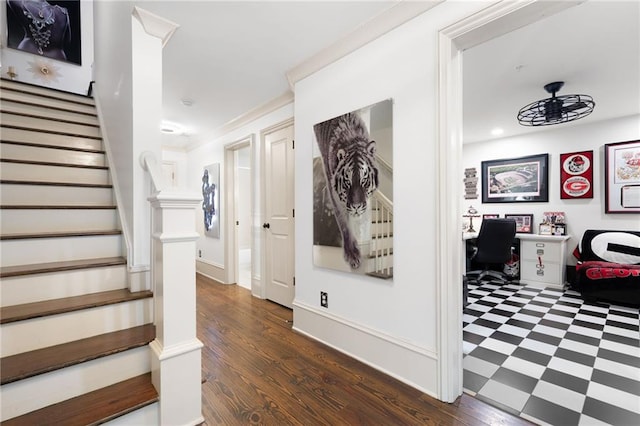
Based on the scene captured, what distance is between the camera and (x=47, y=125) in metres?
2.56

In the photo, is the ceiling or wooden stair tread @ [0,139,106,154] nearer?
the ceiling

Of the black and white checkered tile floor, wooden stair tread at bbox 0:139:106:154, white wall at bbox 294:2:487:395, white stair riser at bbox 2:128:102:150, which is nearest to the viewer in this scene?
the black and white checkered tile floor

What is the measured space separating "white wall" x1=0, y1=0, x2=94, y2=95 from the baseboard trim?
466 cm

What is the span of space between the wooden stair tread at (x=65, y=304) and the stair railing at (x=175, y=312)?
0.36m

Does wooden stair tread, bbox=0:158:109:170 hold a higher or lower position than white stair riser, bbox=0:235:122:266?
higher

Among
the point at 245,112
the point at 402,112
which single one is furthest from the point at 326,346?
the point at 245,112

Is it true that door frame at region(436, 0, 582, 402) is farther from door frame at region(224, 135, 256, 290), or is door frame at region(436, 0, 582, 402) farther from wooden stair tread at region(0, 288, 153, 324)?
door frame at region(224, 135, 256, 290)

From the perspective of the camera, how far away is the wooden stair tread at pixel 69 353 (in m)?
1.12

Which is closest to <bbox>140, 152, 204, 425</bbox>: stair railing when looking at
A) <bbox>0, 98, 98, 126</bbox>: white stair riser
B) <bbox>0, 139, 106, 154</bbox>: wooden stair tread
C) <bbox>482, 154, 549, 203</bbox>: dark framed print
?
<bbox>0, 139, 106, 154</bbox>: wooden stair tread

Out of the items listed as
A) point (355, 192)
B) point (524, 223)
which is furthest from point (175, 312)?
point (524, 223)

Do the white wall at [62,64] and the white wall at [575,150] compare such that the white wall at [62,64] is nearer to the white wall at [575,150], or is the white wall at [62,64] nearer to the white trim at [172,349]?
the white trim at [172,349]

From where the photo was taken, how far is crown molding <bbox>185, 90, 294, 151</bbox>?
10.2 ft

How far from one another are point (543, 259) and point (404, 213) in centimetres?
360

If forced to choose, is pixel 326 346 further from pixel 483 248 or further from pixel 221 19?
pixel 483 248
